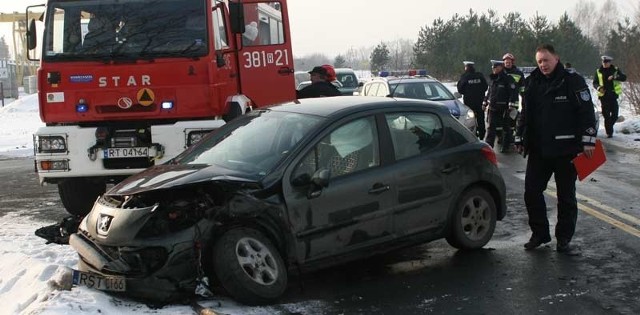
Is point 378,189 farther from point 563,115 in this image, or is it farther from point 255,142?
point 563,115

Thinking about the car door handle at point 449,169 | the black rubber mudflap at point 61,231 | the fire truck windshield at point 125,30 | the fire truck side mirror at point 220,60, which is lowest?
the black rubber mudflap at point 61,231

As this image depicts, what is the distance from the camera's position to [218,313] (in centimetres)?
434

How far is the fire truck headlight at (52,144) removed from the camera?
7.59 meters

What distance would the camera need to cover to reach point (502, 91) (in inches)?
533

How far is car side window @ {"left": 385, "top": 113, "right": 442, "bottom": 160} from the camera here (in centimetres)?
559

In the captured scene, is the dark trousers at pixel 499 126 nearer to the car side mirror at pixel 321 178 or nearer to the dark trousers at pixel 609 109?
the dark trousers at pixel 609 109

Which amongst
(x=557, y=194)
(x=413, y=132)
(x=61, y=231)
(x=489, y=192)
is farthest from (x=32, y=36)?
(x=557, y=194)

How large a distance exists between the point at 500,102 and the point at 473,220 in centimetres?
807

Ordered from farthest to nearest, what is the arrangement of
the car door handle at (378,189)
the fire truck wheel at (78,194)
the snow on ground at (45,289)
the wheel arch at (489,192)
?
1. the fire truck wheel at (78,194)
2. the wheel arch at (489,192)
3. the car door handle at (378,189)
4. the snow on ground at (45,289)

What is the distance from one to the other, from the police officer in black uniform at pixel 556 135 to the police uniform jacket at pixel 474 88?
850 cm

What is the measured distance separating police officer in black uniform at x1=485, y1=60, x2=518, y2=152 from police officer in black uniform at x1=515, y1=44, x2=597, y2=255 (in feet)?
24.1

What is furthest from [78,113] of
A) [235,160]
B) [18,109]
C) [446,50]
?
[446,50]

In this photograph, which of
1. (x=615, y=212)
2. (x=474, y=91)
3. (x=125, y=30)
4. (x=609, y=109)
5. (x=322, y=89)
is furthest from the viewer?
(x=609, y=109)

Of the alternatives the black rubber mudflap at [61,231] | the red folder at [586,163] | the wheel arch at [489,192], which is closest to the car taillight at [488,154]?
the wheel arch at [489,192]
